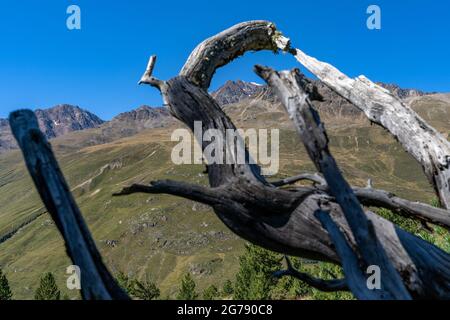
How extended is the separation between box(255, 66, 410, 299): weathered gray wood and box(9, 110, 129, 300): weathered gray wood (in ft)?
6.33

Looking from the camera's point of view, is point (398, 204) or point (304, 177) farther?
point (304, 177)

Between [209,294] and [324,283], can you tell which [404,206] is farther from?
[209,294]

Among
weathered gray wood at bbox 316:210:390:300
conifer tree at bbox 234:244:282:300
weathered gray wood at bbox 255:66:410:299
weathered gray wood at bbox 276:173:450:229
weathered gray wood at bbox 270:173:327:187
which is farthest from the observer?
conifer tree at bbox 234:244:282:300

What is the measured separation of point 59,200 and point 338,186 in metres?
2.22

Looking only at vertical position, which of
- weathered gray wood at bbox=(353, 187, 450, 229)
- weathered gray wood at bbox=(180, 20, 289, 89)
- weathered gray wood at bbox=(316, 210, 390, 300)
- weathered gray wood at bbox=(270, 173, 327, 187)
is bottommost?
weathered gray wood at bbox=(316, 210, 390, 300)

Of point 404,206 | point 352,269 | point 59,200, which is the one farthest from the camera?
point 404,206

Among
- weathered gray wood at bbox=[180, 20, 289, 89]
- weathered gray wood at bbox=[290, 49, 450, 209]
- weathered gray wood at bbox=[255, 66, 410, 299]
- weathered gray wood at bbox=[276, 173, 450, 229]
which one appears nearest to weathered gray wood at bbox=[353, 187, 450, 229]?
weathered gray wood at bbox=[276, 173, 450, 229]

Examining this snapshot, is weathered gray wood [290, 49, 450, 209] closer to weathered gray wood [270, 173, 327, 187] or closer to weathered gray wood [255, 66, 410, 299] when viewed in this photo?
weathered gray wood [270, 173, 327, 187]

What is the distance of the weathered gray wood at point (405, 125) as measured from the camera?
5.55m

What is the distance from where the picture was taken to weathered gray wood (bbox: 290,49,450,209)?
5.55 metres

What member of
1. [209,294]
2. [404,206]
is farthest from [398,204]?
[209,294]

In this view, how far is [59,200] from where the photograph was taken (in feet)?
11.1

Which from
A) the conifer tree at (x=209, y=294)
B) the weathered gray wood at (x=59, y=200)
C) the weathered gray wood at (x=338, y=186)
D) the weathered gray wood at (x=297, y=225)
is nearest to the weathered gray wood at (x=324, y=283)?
the weathered gray wood at (x=297, y=225)
